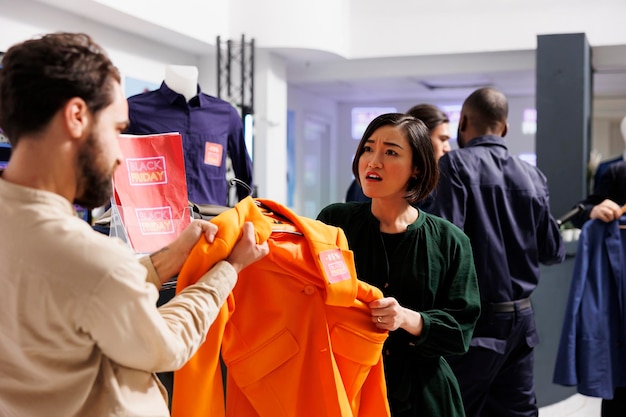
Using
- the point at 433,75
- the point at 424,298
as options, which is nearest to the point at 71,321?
the point at 424,298

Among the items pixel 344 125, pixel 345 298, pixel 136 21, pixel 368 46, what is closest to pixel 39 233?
pixel 345 298

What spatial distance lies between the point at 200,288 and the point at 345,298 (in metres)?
0.48

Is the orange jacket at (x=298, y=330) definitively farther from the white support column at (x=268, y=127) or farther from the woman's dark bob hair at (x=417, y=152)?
the white support column at (x=268, y=127)

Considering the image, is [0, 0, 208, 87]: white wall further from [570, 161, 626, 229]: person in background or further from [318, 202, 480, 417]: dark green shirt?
[318, 202, 480, 417]: dark green shirt

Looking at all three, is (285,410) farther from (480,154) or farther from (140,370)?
(480,154)

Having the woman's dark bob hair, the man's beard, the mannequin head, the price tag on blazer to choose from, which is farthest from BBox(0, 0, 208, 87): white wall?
the man's beard

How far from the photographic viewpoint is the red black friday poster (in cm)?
228

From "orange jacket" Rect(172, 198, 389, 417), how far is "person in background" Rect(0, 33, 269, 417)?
55cm

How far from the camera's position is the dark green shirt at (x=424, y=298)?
2188 mm

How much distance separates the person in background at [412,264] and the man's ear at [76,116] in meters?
1.12

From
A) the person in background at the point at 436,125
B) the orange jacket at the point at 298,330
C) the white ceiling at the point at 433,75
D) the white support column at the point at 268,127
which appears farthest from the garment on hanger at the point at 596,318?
the white ceiling at the point at 433,75

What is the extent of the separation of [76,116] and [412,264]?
1.19 metres

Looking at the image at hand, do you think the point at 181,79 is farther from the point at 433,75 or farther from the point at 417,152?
the point at 433,75

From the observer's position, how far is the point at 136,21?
323 inches
